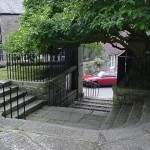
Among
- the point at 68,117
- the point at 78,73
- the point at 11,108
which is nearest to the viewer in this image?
the point at 11,108

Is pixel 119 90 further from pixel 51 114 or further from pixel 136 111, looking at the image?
pixel 51 114

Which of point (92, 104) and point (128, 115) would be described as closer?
point (128, 115)

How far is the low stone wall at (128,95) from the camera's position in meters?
7.71

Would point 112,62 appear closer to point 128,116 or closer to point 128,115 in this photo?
point 128,115

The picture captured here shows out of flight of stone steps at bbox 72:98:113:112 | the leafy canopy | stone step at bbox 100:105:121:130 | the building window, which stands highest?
the leafy canopy

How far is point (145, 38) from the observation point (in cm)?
772

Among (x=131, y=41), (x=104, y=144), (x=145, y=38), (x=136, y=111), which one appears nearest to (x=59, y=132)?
(x=104, y=144)

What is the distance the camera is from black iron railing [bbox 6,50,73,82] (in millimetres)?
9109

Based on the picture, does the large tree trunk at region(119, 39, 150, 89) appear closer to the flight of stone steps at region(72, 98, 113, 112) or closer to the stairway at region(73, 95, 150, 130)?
the stairway at region(73, 95, 150, 130)

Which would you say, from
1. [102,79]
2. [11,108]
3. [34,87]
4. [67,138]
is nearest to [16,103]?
[11,108]

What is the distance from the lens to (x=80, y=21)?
581 centimetres

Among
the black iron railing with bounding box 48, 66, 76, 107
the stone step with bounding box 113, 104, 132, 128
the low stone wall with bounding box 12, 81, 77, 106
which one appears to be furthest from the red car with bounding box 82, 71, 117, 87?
the stone step with bounding box 113, 104, 132, 128

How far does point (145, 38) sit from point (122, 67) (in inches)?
60.4

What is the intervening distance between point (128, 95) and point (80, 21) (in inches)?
129
